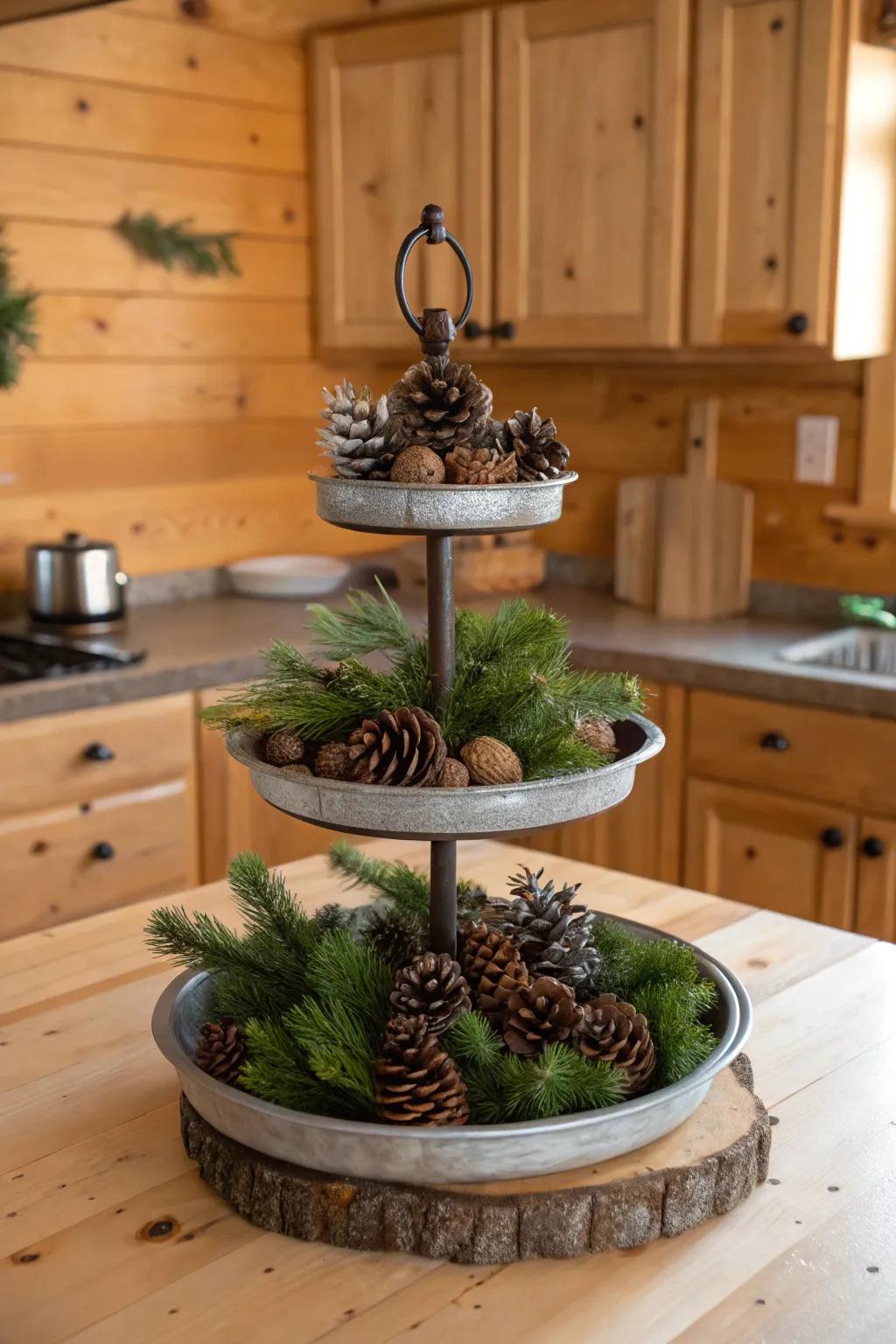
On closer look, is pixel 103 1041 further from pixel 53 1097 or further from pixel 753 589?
pixel 753 589

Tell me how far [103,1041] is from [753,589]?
7.53 feet

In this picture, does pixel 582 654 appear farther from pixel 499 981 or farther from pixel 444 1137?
pixel 444 1137

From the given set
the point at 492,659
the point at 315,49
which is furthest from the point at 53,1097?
the point at 315,49

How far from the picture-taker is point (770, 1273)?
890 millimetres

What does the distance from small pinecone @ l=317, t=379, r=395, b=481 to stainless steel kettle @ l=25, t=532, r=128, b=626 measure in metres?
1.92

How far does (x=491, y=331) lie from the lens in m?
3.13

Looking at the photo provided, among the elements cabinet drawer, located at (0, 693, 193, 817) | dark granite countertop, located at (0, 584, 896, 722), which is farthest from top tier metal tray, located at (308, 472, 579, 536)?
cabinet drawer, located at (0, 693, 193, 817)

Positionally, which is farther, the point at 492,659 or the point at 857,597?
the point at 857,597

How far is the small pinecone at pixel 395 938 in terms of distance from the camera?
1105mm

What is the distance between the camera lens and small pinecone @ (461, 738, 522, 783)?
0.97m

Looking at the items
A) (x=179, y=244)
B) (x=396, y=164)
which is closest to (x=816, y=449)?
(x=396, y=164)

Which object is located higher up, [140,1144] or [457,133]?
[457,133]

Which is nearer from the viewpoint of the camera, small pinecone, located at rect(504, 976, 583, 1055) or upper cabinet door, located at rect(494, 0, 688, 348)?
small pinecone, located at rect(504, 976, 583, 1055)

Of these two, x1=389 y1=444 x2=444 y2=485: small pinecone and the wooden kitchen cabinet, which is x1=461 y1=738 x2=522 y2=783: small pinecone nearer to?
x1=389 y1=444 x2=444 y2=485: small pinecone
